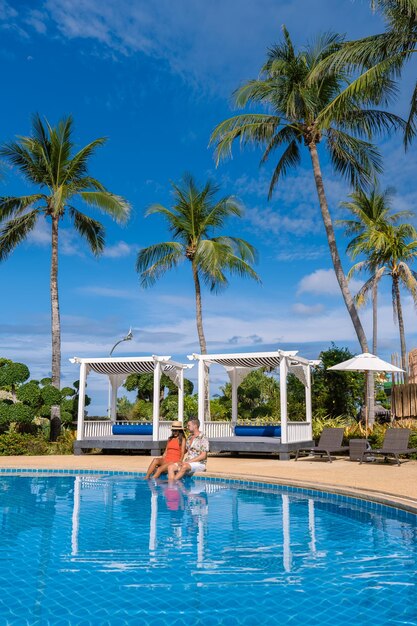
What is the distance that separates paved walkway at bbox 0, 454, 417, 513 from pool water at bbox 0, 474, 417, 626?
1.27ft

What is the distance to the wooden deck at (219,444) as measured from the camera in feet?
53.7

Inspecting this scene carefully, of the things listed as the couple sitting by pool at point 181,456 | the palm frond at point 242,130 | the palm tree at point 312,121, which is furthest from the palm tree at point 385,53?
the couple sitting by pool at point 181,456

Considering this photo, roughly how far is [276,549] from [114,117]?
20056 millimetres

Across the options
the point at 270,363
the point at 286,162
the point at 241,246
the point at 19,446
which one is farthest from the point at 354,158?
the point at 19,446

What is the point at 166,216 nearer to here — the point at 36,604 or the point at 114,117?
the point at 114,117

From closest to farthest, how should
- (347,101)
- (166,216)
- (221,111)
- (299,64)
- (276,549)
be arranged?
(276,549) < (347,101) < (299,64) < (221,111) < (166,216)

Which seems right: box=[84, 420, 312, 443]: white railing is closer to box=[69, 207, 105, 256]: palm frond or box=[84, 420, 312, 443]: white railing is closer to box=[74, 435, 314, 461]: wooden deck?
box=[74, 435, 314, 461]: wooden deck

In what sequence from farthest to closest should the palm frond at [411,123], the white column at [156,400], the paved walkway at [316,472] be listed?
the white column at [156,400] < the palm frond at [411,123] < the paved walkway at [316,472]

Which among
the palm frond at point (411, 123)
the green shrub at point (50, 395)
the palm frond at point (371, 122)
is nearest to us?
the palm frond at point (411, 123)

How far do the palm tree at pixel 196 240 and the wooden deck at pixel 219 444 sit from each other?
7.20 meters

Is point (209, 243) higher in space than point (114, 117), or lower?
lower

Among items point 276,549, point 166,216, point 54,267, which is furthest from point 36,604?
point 166,216

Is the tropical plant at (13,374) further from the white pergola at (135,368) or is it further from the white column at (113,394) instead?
the white column at (113,394)

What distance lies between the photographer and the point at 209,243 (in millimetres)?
23125
